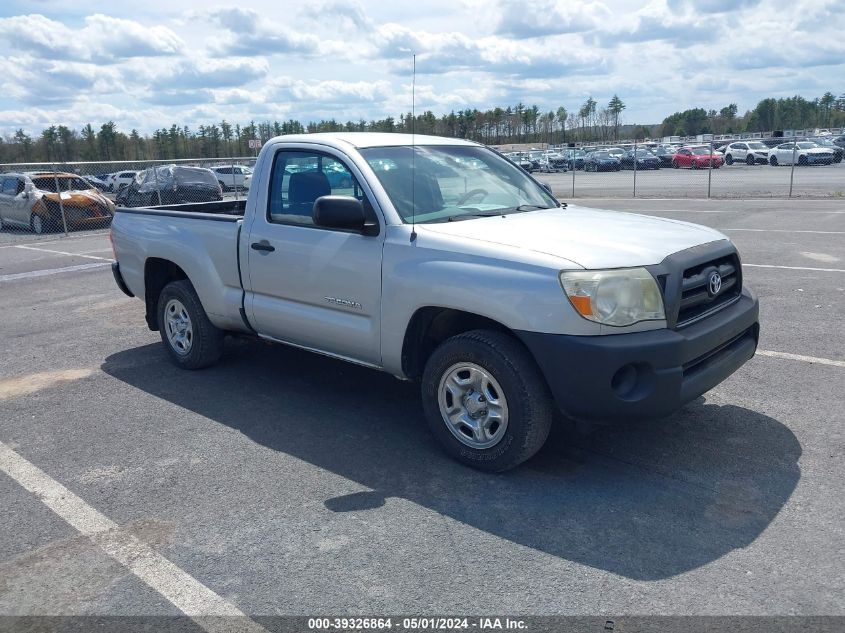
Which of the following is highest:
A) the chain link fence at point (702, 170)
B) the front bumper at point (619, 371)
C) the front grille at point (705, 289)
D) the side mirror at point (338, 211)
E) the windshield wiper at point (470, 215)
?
the side mirror at point (338, 211)

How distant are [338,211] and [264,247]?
1.07 meters

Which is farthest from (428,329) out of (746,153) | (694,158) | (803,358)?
(746,153)

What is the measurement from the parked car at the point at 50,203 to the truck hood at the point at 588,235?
55.0ft

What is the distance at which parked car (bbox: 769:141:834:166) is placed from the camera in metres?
40.8

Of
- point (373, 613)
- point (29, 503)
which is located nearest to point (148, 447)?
point (29, 503)

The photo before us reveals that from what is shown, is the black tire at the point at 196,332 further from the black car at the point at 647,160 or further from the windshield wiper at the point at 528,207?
the black car at the point at 647,160

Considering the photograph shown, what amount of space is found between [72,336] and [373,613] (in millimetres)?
6088

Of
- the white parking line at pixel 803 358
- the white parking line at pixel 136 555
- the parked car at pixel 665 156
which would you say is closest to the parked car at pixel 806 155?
→ the parked car at pixel 665 156

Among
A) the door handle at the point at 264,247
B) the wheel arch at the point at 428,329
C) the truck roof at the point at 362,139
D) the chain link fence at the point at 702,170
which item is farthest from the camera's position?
the chain link fence at the point at 702,170

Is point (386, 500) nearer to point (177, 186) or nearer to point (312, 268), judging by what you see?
point (312, 268)

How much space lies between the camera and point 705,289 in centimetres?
445

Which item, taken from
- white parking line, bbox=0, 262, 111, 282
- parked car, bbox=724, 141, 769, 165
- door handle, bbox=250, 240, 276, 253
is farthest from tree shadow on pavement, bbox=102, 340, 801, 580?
parked car, bbox=724, 141, 769, 165

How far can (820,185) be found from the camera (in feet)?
90.1

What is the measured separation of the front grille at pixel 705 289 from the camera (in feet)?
14.0
